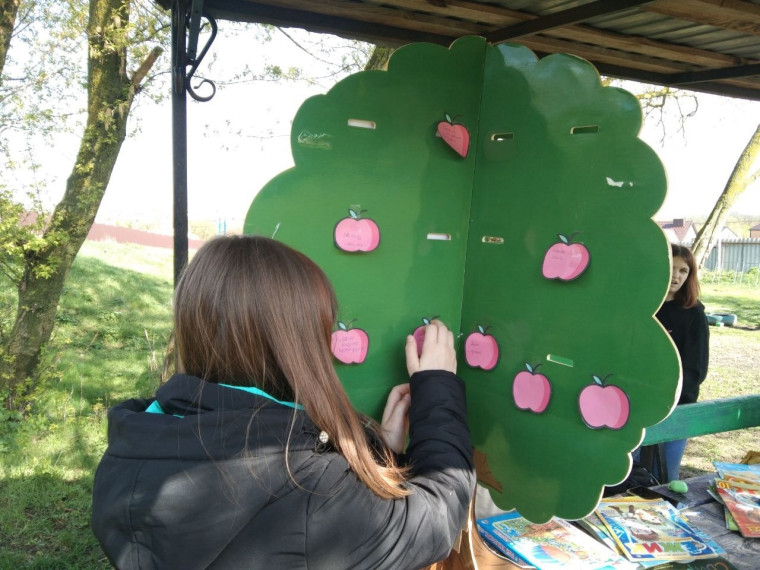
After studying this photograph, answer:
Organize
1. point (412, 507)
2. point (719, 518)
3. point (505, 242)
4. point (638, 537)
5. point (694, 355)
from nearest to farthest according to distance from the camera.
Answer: point (412, 507) → point (505, 242) → point (638, 537) → point (719, 518) → point (694, 355)

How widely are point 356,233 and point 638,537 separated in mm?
1094

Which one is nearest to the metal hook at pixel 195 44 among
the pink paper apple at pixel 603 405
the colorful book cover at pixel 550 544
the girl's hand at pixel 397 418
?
the girl's hand at pixel 397 418

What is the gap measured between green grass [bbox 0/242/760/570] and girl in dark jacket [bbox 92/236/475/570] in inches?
95.6

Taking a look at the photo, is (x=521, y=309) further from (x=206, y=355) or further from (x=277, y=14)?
(x=277, y=14)

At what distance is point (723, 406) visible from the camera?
7.49ft

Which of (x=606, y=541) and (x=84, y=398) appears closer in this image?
(x=606, y=541)

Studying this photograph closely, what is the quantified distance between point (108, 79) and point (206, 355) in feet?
12.8

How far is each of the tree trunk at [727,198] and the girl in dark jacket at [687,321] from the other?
2447 millimetres

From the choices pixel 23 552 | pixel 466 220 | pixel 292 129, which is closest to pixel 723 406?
pixel 466 220

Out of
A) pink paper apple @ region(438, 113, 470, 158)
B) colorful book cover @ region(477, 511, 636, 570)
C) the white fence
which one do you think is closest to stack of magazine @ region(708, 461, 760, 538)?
colorful book cover @ region(477, 511, 636, 570)

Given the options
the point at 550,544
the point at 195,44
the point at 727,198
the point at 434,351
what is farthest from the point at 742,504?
the point at 727,198

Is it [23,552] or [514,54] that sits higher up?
[514,54]

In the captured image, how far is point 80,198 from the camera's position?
404cm

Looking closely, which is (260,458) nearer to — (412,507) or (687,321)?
(412,507)
